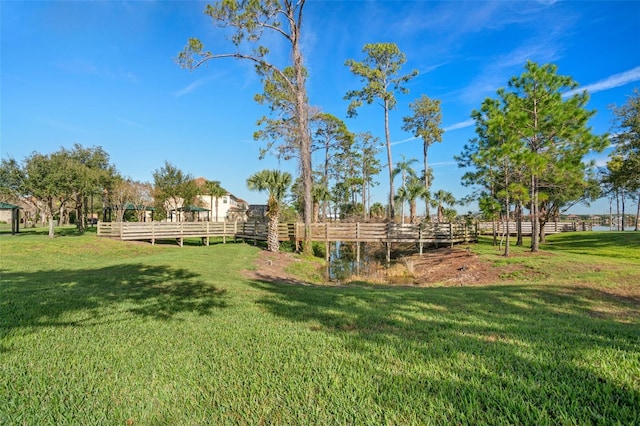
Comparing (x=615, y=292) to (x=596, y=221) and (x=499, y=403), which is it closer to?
(x=499, y=403)

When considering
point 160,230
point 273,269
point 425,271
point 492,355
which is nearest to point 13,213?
point 160,230

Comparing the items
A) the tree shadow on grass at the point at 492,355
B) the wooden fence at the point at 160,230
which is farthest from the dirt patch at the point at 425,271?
the tree shadow on grass at the point at 492,355

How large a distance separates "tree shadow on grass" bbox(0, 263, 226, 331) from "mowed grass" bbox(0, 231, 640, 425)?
0.16 ft

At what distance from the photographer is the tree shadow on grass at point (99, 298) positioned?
14.8 feet

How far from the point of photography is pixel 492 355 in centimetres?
301

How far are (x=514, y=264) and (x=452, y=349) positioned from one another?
11.3m

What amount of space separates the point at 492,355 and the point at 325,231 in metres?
17.2

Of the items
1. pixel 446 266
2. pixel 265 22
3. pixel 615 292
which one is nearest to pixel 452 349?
pixel 615 292

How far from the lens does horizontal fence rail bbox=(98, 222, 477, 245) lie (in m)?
20.0

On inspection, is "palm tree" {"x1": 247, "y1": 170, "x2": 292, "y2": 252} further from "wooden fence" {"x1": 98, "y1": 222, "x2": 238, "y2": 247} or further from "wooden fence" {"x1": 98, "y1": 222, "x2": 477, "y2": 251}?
"wooden fence" {"x1": 98, "y1": 222, "x2": 238, "y2": 247}

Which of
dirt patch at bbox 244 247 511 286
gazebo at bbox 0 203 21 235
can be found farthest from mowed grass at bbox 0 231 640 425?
gazebo at bbox 0 203 21 235

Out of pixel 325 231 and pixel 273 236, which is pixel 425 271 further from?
pixel 273 236

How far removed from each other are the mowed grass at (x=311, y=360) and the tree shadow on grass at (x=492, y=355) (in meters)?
0.01

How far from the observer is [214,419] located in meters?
2.10
